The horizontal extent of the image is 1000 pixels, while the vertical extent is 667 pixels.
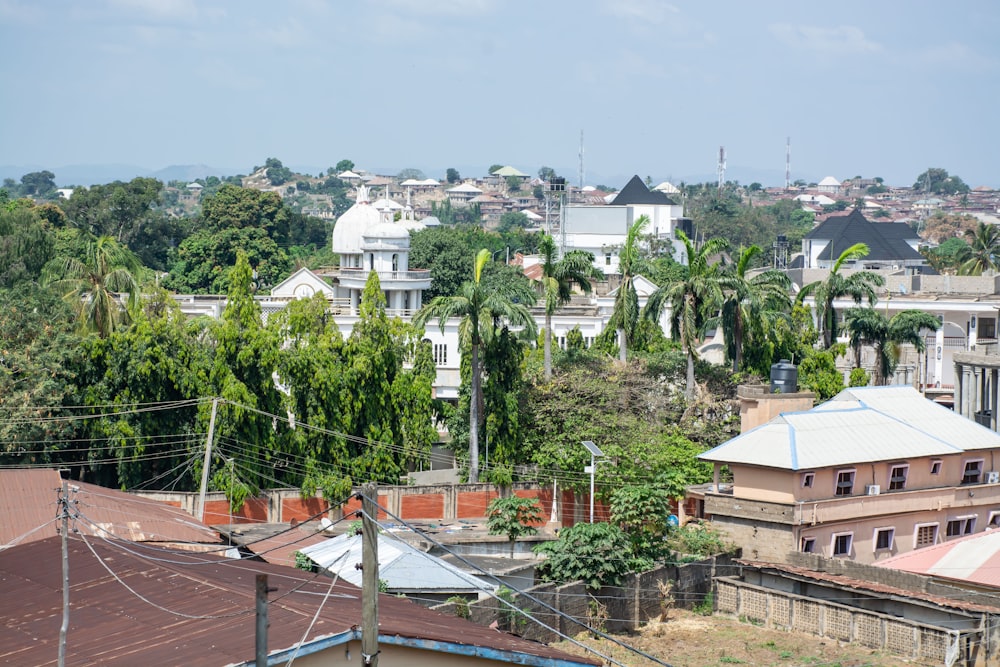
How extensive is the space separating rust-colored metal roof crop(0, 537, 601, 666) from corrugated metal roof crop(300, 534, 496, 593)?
2430 mm

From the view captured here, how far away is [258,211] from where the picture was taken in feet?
358

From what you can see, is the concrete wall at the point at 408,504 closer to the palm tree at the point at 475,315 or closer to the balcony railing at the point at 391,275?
the palm tree at the point at 475,315

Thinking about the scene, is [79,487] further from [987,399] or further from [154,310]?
[987,399]

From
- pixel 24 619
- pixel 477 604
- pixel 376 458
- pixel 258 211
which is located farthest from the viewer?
pixel 258 211

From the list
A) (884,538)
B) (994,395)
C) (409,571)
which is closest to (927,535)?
(884,538)

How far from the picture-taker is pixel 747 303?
47.5 metres

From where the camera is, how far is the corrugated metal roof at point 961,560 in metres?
30.6

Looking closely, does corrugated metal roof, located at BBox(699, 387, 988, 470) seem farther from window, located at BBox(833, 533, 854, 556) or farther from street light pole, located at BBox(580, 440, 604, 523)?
street light pole, located at BBox(580, 440, 604, 523)

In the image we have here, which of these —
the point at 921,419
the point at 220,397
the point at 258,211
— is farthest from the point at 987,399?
the point at 258,211

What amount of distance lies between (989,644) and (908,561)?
493cm

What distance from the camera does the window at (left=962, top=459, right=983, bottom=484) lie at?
37406 millimetres

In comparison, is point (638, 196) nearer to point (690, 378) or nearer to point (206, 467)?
point (690, 378)

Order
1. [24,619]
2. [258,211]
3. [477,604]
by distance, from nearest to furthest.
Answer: [24,619] → [477,604] → [258,211]

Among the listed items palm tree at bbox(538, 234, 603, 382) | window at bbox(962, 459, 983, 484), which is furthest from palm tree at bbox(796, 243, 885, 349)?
window at bbox(962, 459, 983, 484)
